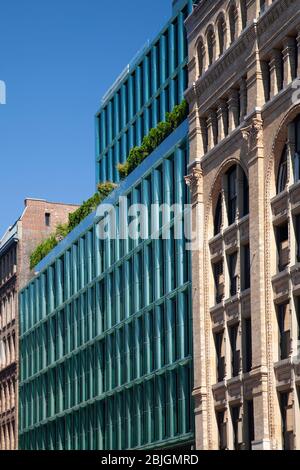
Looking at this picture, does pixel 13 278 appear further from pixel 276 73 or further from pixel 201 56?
pixel 276 73

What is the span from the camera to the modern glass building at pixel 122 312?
63.1m

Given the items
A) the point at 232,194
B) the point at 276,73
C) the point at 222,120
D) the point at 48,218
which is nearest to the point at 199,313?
the point at 232,194

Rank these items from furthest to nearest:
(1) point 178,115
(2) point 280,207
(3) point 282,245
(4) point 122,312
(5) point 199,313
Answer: (4) point 122,312
(1) point 178,115
(5) point 199,313
(3) point 282,245
(2) point 280,207

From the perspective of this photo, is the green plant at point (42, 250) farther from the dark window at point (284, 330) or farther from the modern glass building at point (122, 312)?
the dark window at point (284, 330)

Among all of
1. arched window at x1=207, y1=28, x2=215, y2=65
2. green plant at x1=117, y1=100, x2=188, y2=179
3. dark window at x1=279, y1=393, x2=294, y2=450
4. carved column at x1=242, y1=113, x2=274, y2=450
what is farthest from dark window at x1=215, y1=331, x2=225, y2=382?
green plant at x1=117, y1=100, x2=188, y2=179

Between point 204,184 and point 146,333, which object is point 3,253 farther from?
point 204,184

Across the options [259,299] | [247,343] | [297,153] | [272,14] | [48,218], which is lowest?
[247,343]

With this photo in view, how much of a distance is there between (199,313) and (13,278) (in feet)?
149

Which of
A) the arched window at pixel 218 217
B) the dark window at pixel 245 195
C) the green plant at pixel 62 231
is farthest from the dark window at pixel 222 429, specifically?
the green plant at pixel 62 231

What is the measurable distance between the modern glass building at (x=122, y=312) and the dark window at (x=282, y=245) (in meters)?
10.2

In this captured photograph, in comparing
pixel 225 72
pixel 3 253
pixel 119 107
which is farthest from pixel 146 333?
pixel 3 253

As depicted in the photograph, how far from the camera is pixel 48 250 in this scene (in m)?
95.4

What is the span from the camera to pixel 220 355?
56156 millimetres

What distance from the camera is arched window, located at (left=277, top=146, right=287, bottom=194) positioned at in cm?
5084
